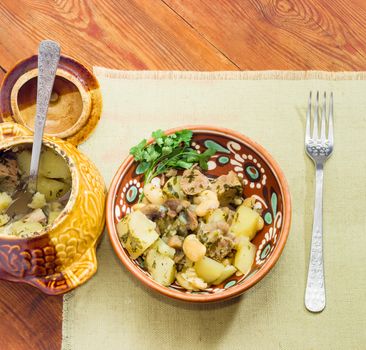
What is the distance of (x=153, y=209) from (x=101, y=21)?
577mm

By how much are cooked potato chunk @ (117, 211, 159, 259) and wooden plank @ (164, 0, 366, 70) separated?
0.53 m

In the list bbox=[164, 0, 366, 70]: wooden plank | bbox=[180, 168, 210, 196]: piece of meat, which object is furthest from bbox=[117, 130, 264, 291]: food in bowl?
bbox=[164, 0, 366, 70]: wooden plank

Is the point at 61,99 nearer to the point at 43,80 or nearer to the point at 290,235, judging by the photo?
the point at 43,80

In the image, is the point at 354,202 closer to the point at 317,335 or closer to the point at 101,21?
the point at 317,335

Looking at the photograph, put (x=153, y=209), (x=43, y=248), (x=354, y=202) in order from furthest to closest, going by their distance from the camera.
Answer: (x=354, y=202) < (x=153, y=209) < (x=43, y=248)

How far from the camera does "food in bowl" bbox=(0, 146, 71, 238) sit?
129 cm

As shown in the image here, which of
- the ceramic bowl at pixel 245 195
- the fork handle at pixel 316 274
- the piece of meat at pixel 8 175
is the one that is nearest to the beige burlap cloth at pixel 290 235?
the fork handle at pixel 316 274

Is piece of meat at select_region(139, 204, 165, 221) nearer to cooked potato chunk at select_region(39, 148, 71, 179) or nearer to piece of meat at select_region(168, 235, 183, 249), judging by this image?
piece of meat at select_region(168, 235, 183, 249)

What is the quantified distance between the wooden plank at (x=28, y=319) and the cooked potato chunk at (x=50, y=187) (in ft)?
0.85

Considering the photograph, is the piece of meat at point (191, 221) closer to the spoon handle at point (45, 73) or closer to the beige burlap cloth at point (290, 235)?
the beige burlap cloth at point (290, 235)

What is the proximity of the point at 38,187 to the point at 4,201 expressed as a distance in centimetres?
8

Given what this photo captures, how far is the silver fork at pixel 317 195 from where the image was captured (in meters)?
1.37

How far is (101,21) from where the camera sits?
1.58 meters

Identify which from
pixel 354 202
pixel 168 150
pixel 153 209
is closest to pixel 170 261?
pixel 153 209
